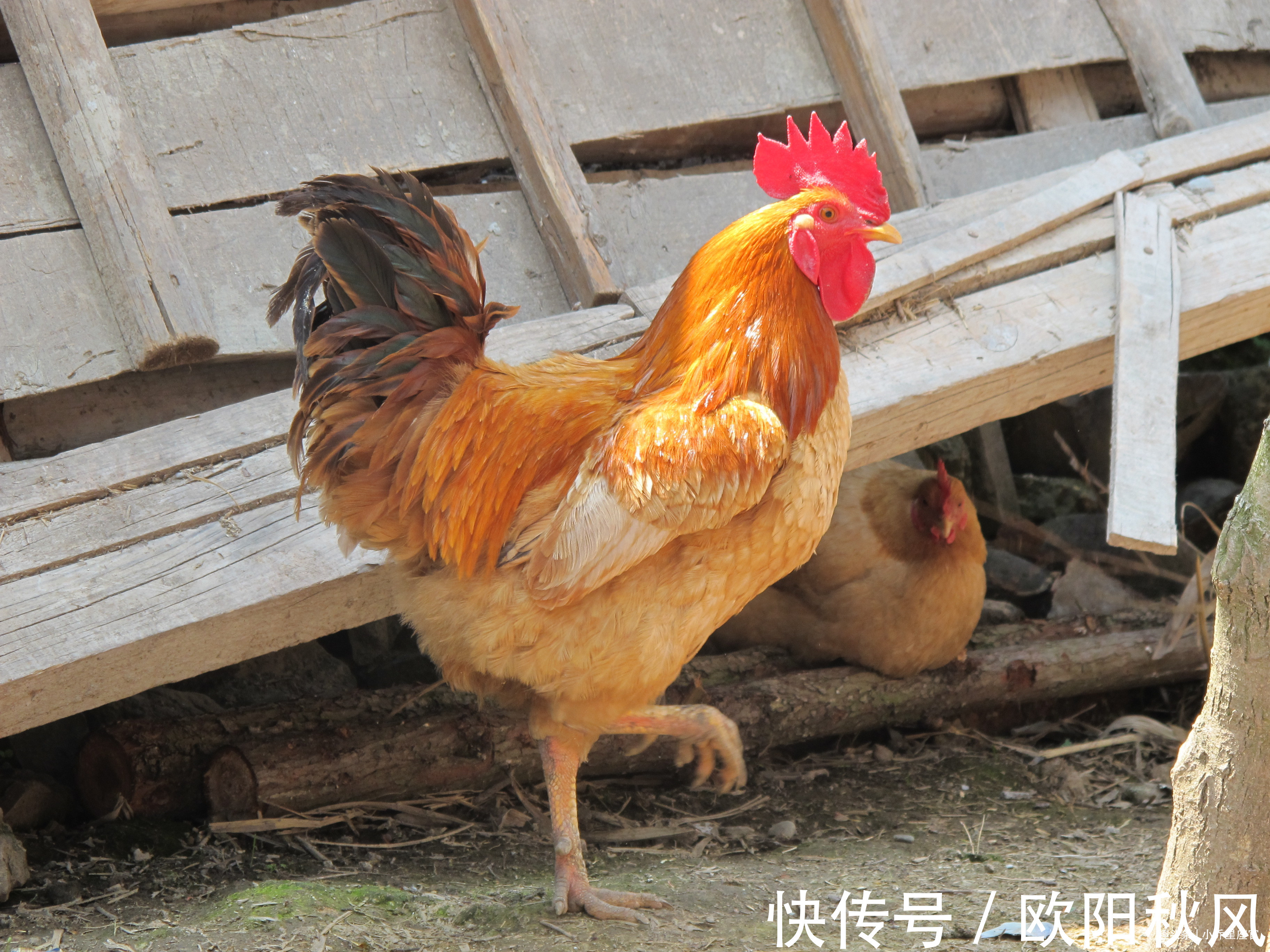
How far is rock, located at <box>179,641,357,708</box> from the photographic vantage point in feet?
13.9

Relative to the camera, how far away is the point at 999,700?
4.80 m

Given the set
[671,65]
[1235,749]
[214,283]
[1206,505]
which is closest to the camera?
[1235,749]

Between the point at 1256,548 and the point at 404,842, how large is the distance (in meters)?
2.73

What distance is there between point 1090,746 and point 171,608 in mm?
3645

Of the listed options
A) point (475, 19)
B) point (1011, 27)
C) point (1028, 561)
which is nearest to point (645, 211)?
point (475, 19)

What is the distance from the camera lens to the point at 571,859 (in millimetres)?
3000

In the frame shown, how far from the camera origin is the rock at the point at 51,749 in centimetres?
383

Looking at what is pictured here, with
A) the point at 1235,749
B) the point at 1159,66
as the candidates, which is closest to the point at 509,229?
the point at 1235,749

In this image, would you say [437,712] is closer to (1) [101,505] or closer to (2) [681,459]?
(1) [101,505]

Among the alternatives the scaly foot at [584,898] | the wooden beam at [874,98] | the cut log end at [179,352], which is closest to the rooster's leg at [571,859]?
the scaly foot at [584,898]

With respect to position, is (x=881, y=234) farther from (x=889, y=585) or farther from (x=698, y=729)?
(x=889, y=585)

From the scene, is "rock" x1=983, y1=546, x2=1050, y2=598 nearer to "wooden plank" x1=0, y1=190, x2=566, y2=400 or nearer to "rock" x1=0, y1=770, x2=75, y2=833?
"wooden plank" x1=0, y1=190, x2=566, y2=400

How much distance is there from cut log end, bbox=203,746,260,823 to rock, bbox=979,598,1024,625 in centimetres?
342

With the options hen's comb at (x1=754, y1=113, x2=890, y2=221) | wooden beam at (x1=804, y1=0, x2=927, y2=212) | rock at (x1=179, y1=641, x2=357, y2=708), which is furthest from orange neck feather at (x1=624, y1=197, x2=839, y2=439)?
rock at (x1=179, y1=641, x2=357, y2=708)
